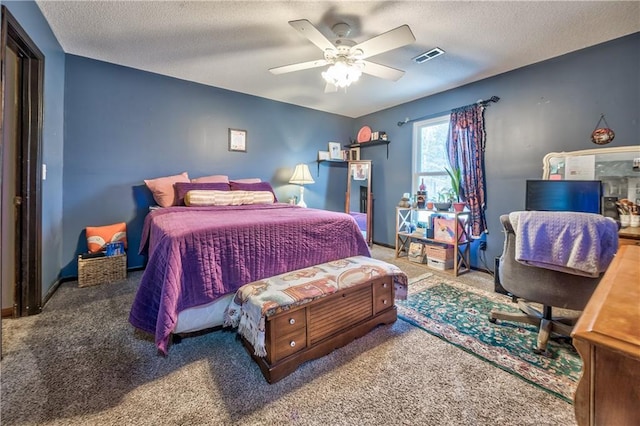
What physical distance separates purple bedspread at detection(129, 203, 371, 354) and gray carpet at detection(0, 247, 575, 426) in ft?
0.77

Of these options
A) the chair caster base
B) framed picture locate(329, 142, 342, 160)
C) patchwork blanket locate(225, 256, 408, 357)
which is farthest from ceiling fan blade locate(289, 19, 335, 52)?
framed picture locate(329, 142, 342, 160)

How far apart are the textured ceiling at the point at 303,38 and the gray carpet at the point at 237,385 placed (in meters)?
2.39

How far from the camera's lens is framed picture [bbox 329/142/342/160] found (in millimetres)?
4707

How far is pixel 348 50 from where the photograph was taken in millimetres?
2062

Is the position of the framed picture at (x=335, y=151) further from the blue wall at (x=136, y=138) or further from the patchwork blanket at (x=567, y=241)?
the patchwork blanket at (x=567, y=241)

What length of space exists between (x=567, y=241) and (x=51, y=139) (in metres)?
4.06

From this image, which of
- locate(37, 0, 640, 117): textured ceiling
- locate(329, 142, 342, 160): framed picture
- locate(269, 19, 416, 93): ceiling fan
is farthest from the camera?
locate(329, 142, 342, 160): framed picture

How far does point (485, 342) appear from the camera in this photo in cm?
174

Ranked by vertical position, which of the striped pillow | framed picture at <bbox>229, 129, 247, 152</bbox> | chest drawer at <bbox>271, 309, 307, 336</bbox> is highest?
framed picture at <bbox>229, 129, 247, 152</bbox>

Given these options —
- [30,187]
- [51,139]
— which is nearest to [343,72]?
[30,187]

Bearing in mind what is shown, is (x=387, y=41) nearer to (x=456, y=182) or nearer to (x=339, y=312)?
(x=339, y=312)

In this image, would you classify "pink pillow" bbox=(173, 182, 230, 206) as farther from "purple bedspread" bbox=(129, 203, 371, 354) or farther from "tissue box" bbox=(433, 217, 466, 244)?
"tissue box" bbox=(433, 217, 466, 244)

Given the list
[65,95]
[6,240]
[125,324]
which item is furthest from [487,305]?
[65,95]

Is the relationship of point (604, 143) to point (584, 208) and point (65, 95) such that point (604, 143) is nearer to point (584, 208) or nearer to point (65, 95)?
point (584, 208)
